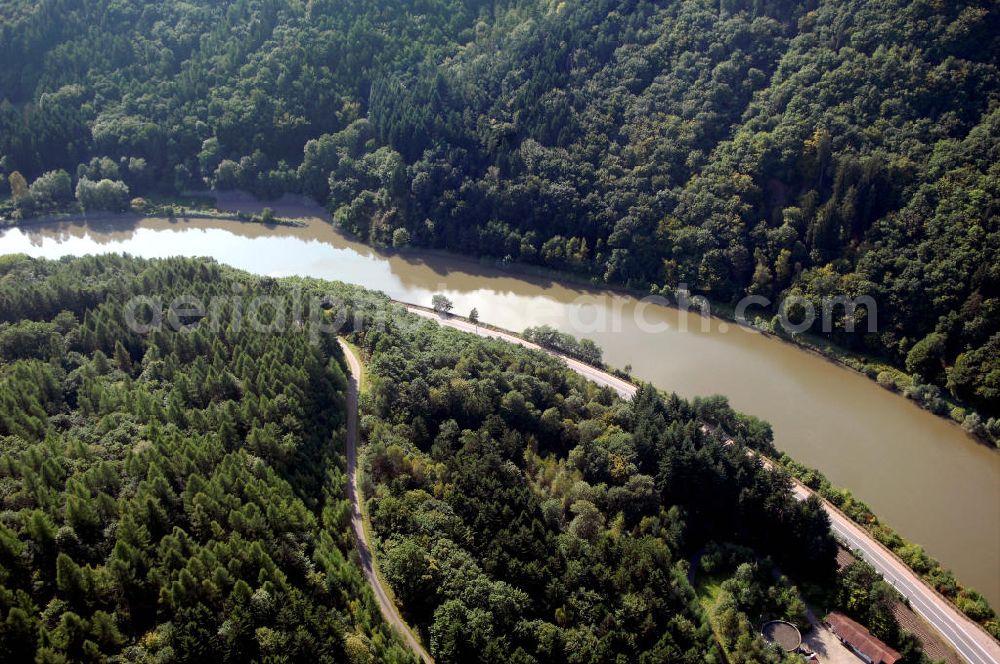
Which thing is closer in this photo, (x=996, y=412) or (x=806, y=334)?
(x=996, y=412)

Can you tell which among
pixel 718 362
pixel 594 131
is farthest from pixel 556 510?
pixel 594 131

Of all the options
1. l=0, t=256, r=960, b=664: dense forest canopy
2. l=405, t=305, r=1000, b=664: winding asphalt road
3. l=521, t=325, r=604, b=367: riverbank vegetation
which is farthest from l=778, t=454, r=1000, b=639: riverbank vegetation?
l=521, t=325, r=604, b=367: riverbank vegetation

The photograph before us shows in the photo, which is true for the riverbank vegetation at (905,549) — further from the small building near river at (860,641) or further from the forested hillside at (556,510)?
the small building near river at (860,641)

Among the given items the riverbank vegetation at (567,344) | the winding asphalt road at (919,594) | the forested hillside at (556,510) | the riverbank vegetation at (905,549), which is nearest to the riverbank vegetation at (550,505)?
the forested hillside at (556,510)

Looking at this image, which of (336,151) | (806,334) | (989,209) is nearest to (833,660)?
(806,334)

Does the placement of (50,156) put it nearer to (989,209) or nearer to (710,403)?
(710,403)
